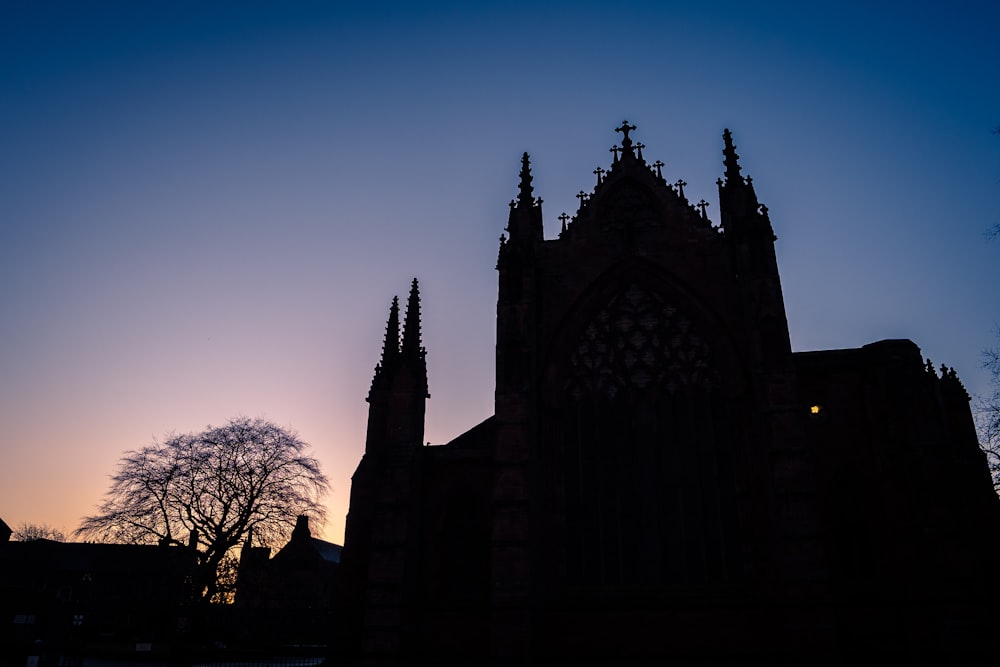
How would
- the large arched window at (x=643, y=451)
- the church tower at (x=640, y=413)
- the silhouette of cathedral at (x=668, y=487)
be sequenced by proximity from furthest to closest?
the large arched window at (x=643, y=451) → the church tower at (x=640, y=413) → the silhouette of cathedral at (x=668, y=487)

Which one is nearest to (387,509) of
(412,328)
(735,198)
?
(412,328)

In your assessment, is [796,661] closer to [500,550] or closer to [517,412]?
[500,550]

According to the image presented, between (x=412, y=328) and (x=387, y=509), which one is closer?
(x=387, y=509)

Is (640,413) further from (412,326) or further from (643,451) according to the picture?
(412,326)

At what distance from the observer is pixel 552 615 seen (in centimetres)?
1841

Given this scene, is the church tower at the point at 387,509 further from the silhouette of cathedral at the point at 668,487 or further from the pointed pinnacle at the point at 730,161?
the pointed pinnacle at the point at 730,161

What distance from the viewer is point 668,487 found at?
19.3 m

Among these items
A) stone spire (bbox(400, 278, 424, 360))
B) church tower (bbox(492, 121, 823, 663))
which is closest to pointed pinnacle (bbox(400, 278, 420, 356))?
stone spire (bbox(400, 278, 424, 360))

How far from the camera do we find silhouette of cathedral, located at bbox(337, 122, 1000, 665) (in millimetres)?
17328

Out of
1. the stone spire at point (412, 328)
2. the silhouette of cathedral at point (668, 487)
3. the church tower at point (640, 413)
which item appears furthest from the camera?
the stone spire at point (412, 328)

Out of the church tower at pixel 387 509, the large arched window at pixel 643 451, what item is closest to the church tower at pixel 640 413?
the large arched window at pixel 643 451

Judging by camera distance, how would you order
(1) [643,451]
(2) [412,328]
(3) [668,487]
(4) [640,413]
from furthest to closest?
1. (2) [412,328]
2. (4) [640,413]
3. (1) [643,451]
4. (3) [668,487]

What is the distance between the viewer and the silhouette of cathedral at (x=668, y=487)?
56.9 ft

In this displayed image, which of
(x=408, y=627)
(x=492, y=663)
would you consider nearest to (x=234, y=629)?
(x=408, y=627)
